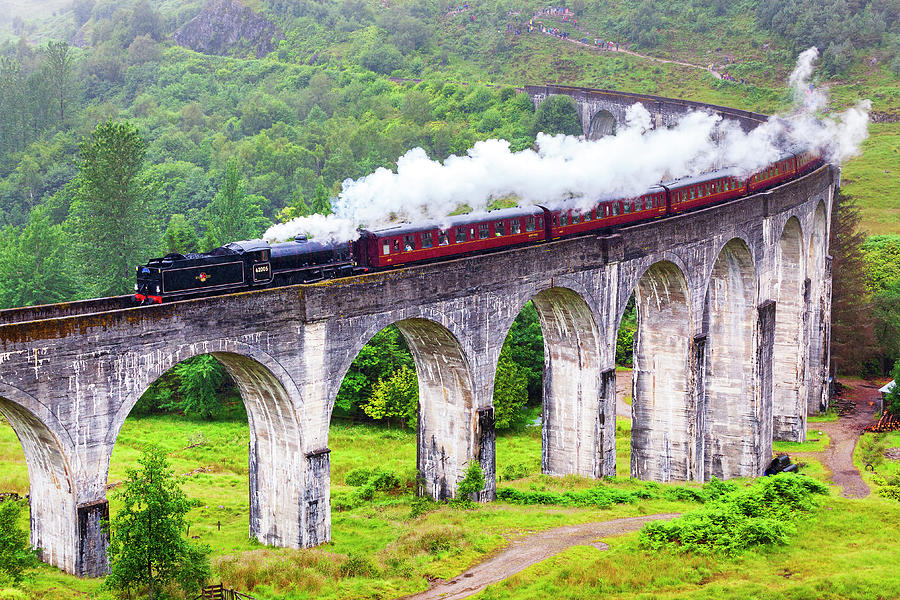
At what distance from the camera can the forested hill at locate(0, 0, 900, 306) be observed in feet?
342

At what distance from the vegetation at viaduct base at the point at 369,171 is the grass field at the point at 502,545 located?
12 centimetres

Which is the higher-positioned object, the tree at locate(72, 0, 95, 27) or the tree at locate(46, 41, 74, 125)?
the tree at locate(72, 0, 95, 27)

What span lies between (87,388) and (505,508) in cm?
1723

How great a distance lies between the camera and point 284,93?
5187 inches

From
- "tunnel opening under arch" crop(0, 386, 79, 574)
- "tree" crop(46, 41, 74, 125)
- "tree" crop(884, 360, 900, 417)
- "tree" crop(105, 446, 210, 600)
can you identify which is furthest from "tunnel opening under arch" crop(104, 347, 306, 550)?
"tree" crop(46, 41, 74, 125)

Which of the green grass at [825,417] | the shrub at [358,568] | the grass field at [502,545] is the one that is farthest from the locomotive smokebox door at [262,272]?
the green grass at [825,417]

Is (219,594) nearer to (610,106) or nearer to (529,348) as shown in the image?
(529,348)

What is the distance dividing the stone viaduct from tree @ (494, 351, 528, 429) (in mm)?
13446

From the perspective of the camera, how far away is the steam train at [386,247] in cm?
3120

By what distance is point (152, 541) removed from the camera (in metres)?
27.2

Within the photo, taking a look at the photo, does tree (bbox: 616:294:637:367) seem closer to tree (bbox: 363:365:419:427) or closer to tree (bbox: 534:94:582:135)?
tree (bbox: 363:365:419:427)

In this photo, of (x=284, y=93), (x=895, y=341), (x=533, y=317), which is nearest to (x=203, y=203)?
(x=284, y=93)

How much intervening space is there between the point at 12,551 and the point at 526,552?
53.5ft

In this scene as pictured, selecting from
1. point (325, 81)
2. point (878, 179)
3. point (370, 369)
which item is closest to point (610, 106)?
point (878, 179)
